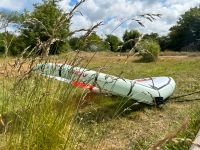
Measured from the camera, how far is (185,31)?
1686 inches

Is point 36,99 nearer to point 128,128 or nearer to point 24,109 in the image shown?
point 24,109

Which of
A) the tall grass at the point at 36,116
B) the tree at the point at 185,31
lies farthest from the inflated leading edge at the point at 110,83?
the tree at the point at 185,31

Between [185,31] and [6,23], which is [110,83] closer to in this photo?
[6,23]

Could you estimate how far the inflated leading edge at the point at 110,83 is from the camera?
2.95m

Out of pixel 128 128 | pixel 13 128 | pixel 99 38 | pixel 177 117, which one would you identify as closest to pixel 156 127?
pixel 128 128

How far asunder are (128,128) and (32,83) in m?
2.41

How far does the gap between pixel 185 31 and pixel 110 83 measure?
39128 millimetres

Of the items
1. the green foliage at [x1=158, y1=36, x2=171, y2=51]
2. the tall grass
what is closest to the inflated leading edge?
the tall grass

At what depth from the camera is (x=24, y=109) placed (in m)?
2.68

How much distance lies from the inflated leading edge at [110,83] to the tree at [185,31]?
35525 mm

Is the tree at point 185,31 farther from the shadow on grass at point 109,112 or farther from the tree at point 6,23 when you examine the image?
the tree at point 6,23

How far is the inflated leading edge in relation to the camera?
9.69 ft

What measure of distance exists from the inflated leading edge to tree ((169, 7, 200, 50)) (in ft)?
117

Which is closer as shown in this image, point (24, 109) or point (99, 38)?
point (24, 109)
